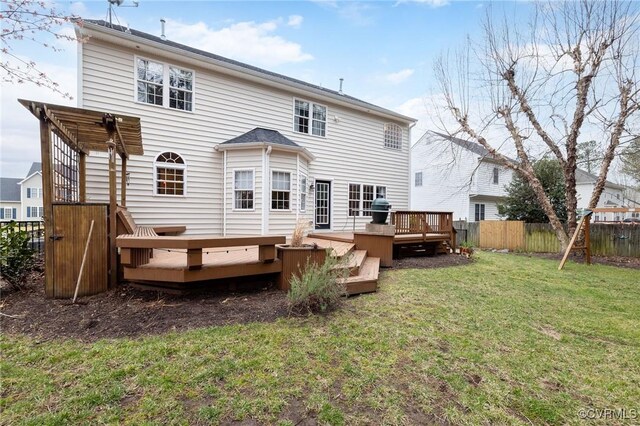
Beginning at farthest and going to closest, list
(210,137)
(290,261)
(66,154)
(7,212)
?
1. (7,212)
2. (210,137)
3. (66,154)
4. (290,261)

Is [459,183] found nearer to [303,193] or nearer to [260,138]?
[303,193]

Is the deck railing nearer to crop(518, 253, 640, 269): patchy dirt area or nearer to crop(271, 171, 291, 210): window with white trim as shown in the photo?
crop(271, 171, 291, 210): window with white trim

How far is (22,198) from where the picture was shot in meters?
28.0

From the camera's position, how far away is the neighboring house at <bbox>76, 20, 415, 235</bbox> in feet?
24.6

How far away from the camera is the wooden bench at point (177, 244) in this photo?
3.85 metres

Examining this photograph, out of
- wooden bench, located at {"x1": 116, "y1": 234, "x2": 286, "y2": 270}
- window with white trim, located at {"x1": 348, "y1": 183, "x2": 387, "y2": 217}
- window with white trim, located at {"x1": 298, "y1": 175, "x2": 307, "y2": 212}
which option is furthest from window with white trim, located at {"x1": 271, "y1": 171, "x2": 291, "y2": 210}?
wooden bench, located at {"x1": 116, "y1": 234, "x2": 286, "y2": 270}

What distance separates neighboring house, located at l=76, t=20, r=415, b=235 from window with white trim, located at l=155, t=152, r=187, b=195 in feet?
0.09

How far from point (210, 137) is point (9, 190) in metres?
33.8

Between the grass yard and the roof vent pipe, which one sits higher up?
the roof vent pipe

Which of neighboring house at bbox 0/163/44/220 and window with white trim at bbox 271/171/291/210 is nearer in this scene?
window with white trim at bbox 271/171/291/210

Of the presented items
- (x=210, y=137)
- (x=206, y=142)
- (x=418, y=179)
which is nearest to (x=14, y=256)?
(x=206, y=142)

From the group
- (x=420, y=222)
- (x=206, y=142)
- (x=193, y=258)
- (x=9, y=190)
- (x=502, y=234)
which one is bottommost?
(x=502, y=234)

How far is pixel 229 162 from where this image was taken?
8.96 m

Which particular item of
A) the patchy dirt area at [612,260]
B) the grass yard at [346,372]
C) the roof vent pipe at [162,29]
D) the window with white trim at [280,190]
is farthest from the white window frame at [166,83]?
the patchy dirt area at [612,260]
